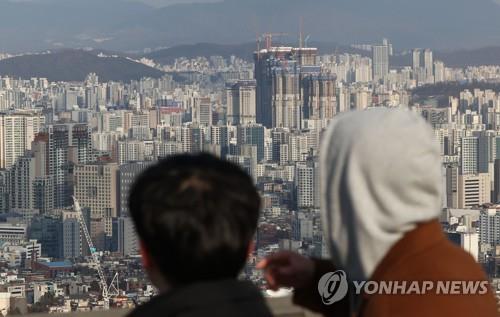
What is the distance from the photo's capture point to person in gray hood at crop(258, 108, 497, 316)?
2.80 ft

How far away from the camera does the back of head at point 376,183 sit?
862 mm

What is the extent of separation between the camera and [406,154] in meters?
0.86

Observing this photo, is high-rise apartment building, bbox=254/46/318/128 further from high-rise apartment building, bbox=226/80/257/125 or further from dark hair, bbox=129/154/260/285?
dark hair, bbox=129/154/260/285

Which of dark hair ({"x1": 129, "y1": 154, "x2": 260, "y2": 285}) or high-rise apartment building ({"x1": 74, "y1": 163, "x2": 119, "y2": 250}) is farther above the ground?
dark hair ({"x1": 129, "y1": 154, "x2": 260, "y2": 285})

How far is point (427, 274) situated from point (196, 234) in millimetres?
188

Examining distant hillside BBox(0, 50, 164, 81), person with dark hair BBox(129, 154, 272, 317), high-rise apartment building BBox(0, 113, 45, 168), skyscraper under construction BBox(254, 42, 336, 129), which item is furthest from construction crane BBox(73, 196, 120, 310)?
distant hillside BBox(0, 50, 164, 81)

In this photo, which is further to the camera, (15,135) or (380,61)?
(380,61)

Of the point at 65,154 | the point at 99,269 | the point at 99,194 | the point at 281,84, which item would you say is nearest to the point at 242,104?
the point at 281,84

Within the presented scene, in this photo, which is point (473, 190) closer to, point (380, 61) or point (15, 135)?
point (15, 135)

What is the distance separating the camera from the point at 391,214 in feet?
2.83

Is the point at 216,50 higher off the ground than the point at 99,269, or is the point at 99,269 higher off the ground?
the point at 216,50

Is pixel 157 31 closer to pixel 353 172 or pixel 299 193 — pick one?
pixel 299 193

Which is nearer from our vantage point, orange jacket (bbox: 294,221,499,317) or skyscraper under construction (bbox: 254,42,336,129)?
orange jacket (bbox: 294,221,499,317)

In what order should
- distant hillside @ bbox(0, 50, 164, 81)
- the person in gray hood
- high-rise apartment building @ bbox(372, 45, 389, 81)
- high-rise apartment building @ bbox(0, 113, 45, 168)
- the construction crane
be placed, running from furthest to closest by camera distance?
high-rise apartment building @ bbox(372, 45, 389, 81)
distant hillside @ bbox(0, 50, 164, 81)
high-rise apartment building @ bbox(0, 113, 45, 168)
the construction crane
the person in gray hood
